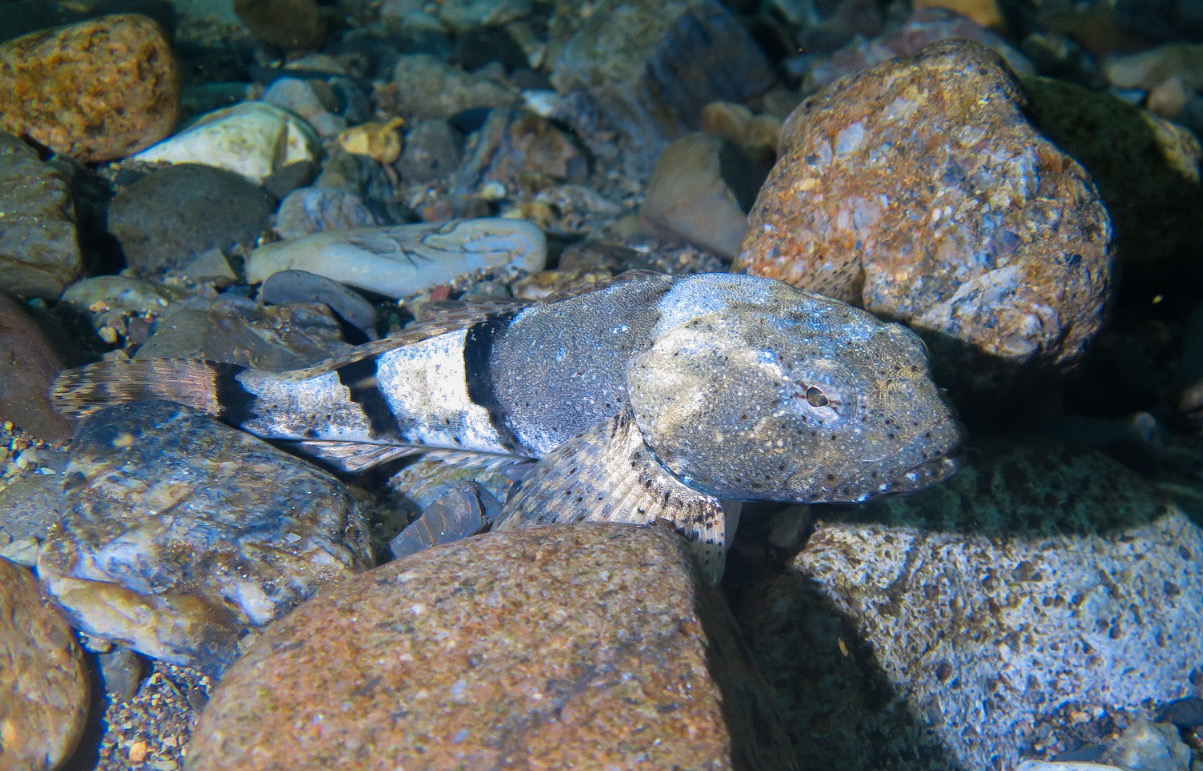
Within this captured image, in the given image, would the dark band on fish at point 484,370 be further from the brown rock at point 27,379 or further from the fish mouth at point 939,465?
the brown rock at point 27,379

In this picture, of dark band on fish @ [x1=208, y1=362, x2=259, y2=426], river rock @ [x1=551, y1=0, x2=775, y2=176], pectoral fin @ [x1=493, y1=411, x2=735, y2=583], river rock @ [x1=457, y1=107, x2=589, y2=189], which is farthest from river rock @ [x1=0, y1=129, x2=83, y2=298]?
river rock @ [x1=551, y1=0, x2=775, y2=176]

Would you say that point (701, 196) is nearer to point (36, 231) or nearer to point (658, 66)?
point (658, 66)

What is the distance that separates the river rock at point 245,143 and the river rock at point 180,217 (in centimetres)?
41

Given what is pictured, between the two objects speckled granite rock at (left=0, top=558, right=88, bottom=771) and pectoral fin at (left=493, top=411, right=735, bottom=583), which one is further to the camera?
pectoral fin at (left=493, top=411, right=735, bottom=583)

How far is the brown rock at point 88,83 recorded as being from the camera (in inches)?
206

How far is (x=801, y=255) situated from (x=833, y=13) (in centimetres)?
624

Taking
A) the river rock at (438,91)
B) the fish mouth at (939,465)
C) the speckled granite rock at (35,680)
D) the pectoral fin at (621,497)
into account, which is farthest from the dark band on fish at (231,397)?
the river rock at (438,91)

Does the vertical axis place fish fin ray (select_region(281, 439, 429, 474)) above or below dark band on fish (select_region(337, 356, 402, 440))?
below

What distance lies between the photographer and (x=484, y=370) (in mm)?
3492

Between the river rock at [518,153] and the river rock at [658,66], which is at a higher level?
the river rock at [658,66]

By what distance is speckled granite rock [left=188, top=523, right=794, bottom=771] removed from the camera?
180 cm

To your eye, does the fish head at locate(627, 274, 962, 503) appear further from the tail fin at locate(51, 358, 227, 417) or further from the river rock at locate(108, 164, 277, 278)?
the river rock at locate(108, 164, 277, 278)

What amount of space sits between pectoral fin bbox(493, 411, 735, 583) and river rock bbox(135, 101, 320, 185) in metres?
4.38

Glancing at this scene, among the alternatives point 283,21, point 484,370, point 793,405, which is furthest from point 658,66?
point 793,405
